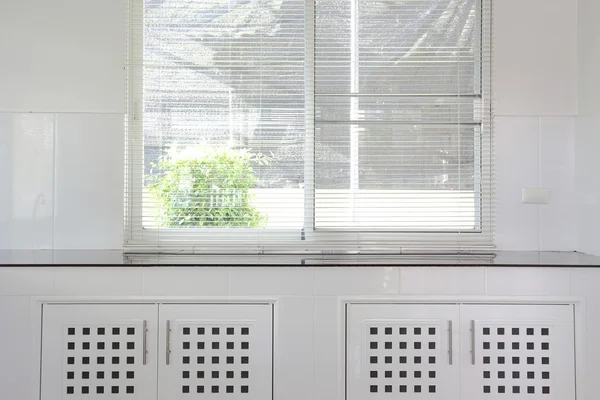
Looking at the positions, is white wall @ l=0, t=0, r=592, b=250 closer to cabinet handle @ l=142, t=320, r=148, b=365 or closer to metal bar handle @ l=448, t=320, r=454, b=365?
cabinet handle @ l=142, t=320, r=148, b=365

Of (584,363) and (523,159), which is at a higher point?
(523,159)

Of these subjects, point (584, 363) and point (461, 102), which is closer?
point (584, 363)

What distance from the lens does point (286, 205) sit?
8.04 ft

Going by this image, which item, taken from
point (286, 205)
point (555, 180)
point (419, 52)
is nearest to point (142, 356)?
point (286, 205)

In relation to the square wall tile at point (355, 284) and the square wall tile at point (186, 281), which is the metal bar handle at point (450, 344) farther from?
the square wall tile at point (186, 281)

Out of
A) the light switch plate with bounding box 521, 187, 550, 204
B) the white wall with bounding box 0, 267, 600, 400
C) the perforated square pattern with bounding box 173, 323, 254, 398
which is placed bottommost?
the perforated square pattern with bounding box 173, 323, 254, 398

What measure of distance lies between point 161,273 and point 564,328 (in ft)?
4.99

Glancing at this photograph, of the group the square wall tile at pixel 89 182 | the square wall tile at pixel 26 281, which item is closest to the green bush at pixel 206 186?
the square wall tile at pixel 89 182

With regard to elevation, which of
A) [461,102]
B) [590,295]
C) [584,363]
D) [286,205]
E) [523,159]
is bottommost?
[584,363]

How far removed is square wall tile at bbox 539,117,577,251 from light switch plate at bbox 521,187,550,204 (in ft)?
0.12

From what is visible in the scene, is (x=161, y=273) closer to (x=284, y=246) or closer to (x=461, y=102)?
(x=284, y=246)

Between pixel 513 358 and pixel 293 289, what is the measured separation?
2.83 ft

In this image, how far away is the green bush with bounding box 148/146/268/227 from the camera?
2.44 meters

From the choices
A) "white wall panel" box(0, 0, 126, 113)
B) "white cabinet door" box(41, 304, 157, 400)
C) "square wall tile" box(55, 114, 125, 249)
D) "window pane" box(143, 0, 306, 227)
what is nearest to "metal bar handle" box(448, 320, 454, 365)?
"window pane" box(143, 0, 306, 227)
